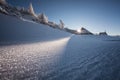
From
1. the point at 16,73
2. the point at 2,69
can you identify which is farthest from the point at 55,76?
the point at 2,69

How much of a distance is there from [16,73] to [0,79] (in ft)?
1.67

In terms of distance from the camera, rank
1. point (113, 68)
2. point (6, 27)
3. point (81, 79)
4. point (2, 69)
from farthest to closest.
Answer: point (6, 27), point (113, 68), point (2, 69), point (81, 79)

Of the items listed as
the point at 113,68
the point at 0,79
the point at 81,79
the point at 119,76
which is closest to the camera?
the point at 0,79

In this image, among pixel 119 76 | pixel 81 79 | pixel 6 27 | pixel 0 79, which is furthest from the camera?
pixel 6 27

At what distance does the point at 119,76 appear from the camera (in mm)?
3359

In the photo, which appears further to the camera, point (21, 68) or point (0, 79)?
point (21, 68)

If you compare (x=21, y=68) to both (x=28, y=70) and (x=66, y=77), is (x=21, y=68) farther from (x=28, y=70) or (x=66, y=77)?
(x=66, y=77)

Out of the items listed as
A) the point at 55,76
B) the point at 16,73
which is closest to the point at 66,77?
the point at 55,76

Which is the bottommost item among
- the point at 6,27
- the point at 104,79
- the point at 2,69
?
the point at 104,79

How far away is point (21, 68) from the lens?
150 inches

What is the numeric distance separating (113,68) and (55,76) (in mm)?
2229

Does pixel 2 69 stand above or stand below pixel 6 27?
below

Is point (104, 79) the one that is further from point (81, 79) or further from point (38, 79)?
point (38, 79)

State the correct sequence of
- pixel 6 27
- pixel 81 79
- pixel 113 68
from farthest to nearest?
pixel 6 27, pixel 113 68, pixel 81 79
